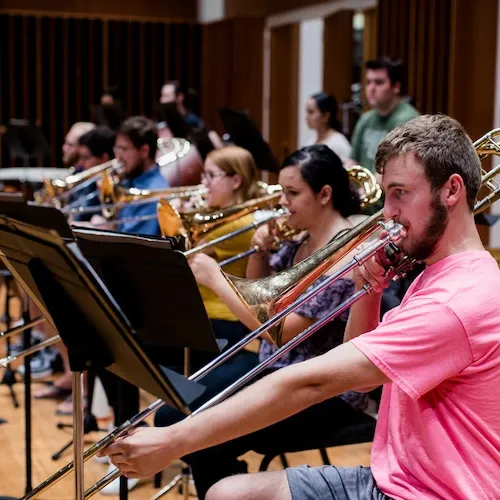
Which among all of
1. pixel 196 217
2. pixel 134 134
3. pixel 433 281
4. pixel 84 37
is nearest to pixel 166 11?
pixel 84 37

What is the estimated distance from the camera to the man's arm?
1.63 metres

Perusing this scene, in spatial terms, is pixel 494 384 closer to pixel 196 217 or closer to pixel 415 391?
pixel 415 391

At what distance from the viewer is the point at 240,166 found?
3.76m

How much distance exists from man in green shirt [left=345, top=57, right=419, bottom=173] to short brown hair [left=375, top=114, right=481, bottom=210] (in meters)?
3.48

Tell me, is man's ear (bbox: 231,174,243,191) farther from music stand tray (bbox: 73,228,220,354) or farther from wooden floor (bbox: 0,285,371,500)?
music stand tray (bbox: 73,228,220,354)

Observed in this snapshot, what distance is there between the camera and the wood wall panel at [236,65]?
997 centimetres

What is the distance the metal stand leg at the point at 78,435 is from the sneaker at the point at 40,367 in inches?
130

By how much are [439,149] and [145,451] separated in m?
0.82

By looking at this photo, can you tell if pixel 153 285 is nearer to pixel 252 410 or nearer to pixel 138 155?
pixel 252 410

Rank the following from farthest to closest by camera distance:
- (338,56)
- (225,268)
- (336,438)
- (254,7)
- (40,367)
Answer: (254,7) → (338,56) → (40,367) → (225,268) → (336,438)

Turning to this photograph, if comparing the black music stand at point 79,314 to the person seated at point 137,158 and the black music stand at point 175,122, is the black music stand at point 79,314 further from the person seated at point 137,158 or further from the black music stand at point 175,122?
the black music stand at point 175,122

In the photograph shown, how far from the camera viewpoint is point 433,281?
1727 millimetres

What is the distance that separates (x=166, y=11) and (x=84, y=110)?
5.39ft

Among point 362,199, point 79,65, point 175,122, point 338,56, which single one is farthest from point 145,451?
point 79,65
